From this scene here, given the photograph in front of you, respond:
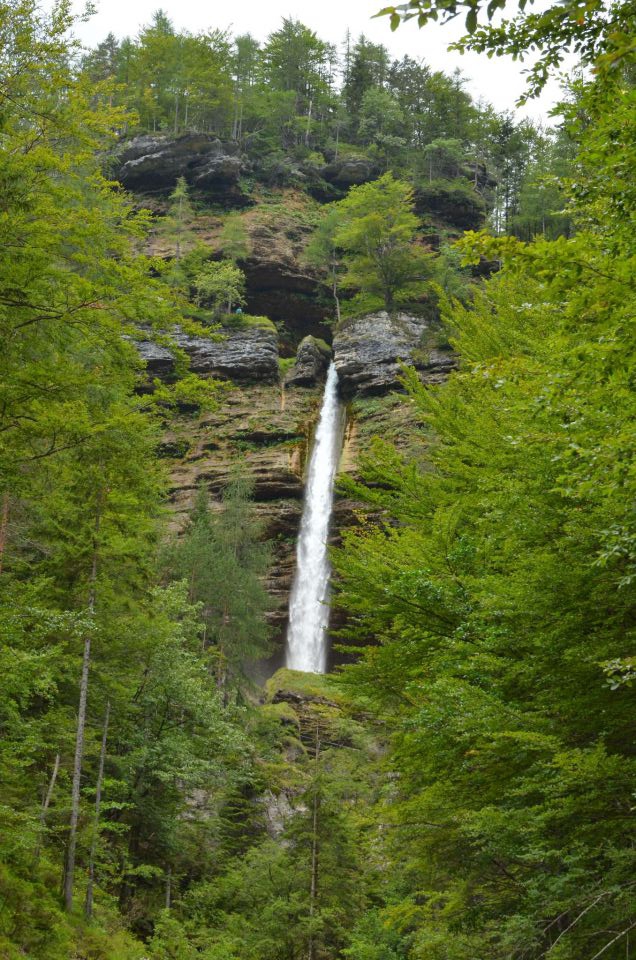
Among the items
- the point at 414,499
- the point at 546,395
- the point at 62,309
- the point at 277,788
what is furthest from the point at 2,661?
the point at 277,788

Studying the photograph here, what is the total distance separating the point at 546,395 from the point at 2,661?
6.38 meters

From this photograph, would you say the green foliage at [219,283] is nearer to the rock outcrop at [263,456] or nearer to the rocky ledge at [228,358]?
the rocky ledge at [228,358]

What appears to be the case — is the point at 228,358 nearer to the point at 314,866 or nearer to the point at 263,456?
the point at 263,456

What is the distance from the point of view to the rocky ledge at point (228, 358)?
4244 cm

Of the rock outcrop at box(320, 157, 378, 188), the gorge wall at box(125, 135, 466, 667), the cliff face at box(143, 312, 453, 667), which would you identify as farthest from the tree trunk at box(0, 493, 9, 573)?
the rock outcrop at box(320, 157, 378, 188)

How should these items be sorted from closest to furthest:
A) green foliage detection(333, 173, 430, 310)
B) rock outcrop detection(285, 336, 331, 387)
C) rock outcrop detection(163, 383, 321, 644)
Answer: rock outcrop detection(163, 383, 321, 644) → green foliage detection(333, 173, 430, 310) → rock outcrop detection(285, 336, 331, 387)

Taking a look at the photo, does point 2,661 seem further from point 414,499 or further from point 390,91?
point 390,91

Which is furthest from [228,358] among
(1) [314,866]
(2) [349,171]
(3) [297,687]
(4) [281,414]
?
(1) [314,866]

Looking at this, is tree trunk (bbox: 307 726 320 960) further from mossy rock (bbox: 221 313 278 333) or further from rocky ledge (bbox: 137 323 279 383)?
mossy rock (bbox: 221 313 278 333)

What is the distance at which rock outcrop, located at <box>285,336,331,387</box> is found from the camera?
43.2m

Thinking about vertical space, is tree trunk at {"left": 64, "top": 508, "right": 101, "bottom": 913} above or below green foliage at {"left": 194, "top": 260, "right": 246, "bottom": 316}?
below

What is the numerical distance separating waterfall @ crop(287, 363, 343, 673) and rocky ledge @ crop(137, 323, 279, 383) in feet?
17.1

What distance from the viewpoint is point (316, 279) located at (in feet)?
167

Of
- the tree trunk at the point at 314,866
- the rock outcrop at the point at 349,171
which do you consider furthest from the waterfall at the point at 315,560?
the rock outcrop at the point at 349,171
